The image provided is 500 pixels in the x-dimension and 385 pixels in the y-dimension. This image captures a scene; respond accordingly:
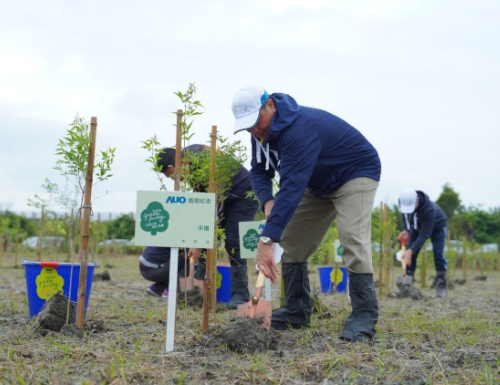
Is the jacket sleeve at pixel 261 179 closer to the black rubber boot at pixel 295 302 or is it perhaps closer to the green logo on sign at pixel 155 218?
the black rubber boot at pixel 295 302

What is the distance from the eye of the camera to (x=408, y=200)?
8.70 m

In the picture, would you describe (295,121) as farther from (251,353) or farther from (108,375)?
(108,375)

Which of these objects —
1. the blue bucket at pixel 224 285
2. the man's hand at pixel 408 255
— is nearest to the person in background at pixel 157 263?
the blue bucket at pixel 224 285

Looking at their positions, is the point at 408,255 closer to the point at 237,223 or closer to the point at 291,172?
the point at 237,223

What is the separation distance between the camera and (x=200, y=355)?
3541 mm

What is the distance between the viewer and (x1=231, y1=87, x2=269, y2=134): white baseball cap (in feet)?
13.0

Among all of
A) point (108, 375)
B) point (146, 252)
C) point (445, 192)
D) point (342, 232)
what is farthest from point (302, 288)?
point (445, 192)

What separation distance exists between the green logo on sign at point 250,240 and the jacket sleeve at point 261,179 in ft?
1.83

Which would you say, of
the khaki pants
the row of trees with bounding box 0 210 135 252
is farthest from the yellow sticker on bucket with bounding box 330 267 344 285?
the khaki pants

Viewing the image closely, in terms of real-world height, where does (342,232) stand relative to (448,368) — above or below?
above

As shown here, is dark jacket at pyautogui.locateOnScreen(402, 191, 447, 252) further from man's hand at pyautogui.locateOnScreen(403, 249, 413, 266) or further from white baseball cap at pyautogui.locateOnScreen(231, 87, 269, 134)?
white baseball cap at pyautogui.locateOnScreen(231, 87, 269, 134)

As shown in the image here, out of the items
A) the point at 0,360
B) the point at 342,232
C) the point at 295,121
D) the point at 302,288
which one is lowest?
the point at 0,360

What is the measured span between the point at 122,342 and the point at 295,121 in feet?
6.36

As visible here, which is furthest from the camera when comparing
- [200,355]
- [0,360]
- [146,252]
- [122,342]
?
[146,252]
